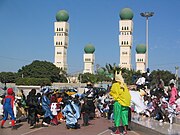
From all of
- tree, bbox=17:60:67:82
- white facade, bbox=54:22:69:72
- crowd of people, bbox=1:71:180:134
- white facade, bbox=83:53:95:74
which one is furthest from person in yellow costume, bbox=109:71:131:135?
white facade, bbox=83:53:95:74

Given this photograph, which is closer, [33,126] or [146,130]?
[146,130]

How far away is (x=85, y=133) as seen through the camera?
8.61 metres

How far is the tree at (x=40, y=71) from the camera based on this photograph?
65.9 metres

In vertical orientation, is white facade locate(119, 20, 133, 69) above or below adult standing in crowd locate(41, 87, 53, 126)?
above

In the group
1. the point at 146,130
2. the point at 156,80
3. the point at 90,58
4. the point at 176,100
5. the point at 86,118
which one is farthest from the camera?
the point at 90,58

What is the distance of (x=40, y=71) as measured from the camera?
65.6m

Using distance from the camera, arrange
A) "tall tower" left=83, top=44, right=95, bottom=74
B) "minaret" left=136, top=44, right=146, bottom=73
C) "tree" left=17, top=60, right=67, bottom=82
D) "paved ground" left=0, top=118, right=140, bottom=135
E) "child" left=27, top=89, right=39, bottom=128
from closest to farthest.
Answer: "paved ground" left=0, top=118, right=140, bottom=135, "child" left=27, top=89, right=39, bottom=128, "tree" left=17, top=60, right=67, bottom=82, "minaret" left=136, top=44, right=146, bottom=73, "tall tower" left=83, top=44, right=95, bottom=74

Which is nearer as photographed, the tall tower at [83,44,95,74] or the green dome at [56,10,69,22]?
the green dome at [56,10,69,22]

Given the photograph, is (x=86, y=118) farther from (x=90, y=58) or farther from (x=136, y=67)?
(x=136, y=67)

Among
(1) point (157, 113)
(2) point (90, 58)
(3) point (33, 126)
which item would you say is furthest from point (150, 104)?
(2) point (90, 58)

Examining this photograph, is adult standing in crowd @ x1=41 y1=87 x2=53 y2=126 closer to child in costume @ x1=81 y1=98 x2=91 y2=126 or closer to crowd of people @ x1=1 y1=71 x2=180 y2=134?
crowd of people @ x1=1 y1=71 x2=180 y2=134

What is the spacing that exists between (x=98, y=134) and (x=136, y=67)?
91833 millimetres

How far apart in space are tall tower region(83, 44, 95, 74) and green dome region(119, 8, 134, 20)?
12.3m

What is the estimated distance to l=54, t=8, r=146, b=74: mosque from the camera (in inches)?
3403
